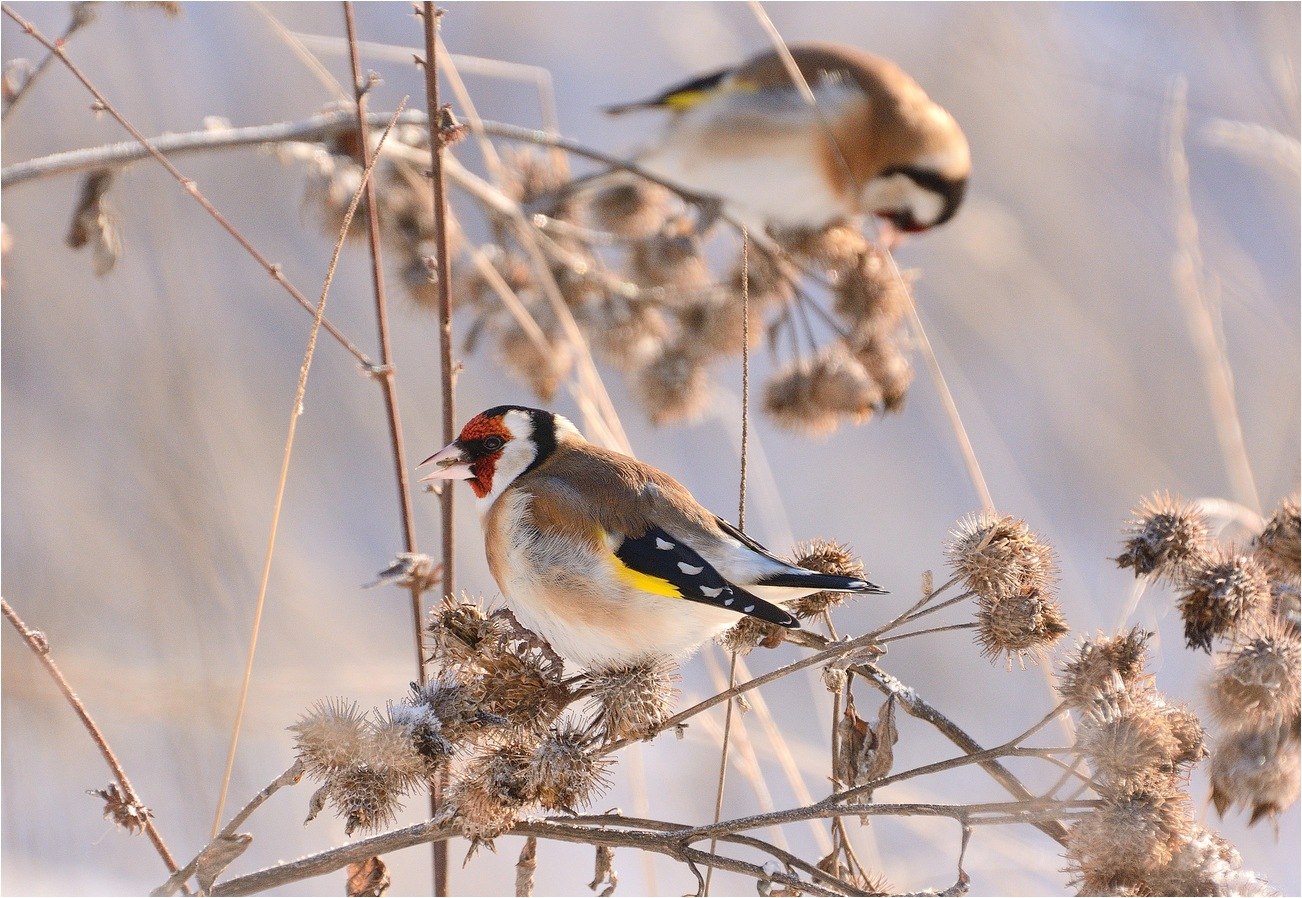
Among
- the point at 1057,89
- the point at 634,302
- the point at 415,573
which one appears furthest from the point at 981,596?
the point at 1057,89

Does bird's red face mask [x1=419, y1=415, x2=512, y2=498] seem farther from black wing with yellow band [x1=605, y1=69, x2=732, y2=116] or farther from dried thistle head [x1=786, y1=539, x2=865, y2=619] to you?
black wing with yellow band [x1=605, y1=69, x2=732, y2=116]

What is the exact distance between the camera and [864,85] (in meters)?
3.10

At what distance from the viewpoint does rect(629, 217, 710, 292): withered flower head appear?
9.84 ft

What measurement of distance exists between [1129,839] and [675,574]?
688mm

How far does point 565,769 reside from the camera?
1.39m

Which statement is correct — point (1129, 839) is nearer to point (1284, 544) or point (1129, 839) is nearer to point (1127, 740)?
point (1127, 740)

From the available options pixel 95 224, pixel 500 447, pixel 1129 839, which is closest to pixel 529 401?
pixel 95 224

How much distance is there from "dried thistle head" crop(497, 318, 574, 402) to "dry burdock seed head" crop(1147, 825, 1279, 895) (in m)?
1.73

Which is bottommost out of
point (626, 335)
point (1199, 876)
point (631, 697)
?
point (1199, 876)

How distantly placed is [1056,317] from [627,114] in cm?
258

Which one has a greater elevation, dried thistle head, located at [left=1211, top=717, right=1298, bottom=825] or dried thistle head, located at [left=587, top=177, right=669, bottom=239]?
dried thistle head, located at [left=587, top=177, right=669, bottom=239]

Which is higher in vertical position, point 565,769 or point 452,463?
point 452,463

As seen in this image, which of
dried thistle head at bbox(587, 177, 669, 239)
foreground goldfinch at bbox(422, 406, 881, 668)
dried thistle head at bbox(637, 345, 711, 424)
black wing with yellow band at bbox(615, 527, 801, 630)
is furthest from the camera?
dried thistle head at bbox(587, 177, 669, 239)

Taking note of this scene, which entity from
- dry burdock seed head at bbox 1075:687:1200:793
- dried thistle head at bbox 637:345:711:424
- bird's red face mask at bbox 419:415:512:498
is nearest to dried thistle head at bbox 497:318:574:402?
dried thistle head at bbox 637:345:711:424
